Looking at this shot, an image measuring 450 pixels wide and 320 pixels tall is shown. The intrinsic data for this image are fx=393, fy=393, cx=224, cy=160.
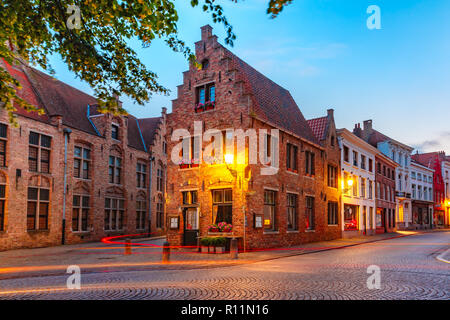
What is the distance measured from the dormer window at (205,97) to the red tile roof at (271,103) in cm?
188

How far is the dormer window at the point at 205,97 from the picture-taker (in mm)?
21416

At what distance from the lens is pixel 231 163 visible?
19.8 metres

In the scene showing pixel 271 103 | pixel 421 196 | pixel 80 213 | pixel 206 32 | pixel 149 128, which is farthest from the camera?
pixel 421 196

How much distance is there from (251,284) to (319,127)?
2178 centimetres

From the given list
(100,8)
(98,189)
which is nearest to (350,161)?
(98,189)

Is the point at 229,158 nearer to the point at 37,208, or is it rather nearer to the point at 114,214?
the point at 37,208

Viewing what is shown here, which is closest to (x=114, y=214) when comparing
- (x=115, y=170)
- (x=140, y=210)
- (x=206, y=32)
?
(x=115, y=170)

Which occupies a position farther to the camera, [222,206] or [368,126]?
[368,126]

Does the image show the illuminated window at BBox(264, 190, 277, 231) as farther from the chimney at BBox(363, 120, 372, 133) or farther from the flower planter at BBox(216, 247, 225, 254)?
the chimney at BBox(363, 120, 372, 133)

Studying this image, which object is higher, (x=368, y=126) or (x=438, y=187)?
(x=368, y=126)

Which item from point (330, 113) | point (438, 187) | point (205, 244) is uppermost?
point (330, 113)

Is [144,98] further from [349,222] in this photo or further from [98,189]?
[349,222]

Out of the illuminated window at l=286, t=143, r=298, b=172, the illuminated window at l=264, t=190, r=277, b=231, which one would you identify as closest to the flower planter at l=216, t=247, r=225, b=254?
the illuminated window at l=264, t=190, r=277, b=231
